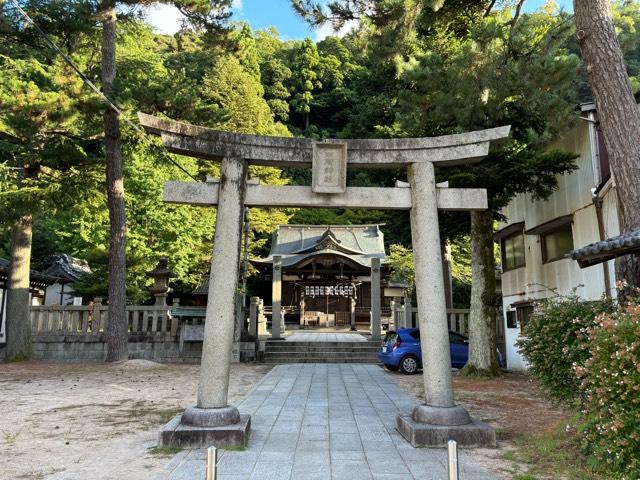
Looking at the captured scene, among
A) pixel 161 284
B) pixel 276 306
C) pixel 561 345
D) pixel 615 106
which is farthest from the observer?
pixel 276 306

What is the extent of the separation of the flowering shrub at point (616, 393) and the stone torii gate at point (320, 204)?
5.12 feet

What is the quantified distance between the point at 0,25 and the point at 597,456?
18099 mm

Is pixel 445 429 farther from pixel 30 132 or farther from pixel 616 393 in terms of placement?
pixel 30 132

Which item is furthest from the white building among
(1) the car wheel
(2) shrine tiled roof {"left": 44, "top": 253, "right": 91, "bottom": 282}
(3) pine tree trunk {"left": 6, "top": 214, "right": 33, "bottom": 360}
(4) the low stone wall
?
(2) shrine tiled roof {"left": 44, "top": 253, "right": 91, "bottom": 282}

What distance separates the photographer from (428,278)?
6.03 metres

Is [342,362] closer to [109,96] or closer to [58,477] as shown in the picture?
[109,96]

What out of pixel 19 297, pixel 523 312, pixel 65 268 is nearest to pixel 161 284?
pixel 19 297

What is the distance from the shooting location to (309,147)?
21.1 feet

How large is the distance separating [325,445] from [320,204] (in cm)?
306

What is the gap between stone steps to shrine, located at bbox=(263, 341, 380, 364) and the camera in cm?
1633

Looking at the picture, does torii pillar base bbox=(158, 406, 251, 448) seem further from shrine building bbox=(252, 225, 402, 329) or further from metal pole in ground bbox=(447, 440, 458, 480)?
shrine building bbox=(252, 225, 402, 329)

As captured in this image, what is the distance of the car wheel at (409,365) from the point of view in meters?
13.2

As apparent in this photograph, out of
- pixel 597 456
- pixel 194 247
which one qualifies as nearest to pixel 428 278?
pixel 597 456

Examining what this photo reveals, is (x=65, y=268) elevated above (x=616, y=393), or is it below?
above
